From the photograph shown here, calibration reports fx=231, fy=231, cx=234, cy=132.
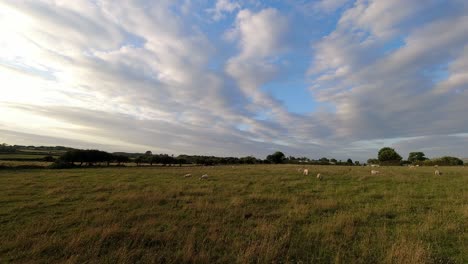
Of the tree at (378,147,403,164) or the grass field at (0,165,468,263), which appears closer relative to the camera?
the grass field at (0,165,468,263)

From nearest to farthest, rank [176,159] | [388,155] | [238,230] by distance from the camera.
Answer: [238,230] → [388,155] → [176,159]

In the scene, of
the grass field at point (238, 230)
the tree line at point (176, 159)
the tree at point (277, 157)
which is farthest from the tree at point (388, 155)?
the grass field at point (238, 230)

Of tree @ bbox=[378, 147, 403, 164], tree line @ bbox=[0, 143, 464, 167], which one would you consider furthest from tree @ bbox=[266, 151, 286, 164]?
tree @ bbox=[378, 147, 403, 164]

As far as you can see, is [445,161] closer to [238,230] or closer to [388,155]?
[388,155]

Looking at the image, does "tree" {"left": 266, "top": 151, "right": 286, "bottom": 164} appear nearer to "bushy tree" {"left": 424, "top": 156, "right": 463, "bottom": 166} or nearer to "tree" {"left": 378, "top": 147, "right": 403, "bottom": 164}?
"tree" {"left": 378, "top": 147, "right": 403, "bottom": 164}

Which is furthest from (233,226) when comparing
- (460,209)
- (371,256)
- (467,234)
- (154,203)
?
(460,209)

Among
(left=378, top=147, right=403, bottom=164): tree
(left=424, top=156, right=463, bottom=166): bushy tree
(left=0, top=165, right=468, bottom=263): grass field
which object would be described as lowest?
(left=0, top=165, right=468, bottom=263): grass field

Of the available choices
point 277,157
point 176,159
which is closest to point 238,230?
point 176,159

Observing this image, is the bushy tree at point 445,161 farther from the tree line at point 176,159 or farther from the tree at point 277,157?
the tree at point 277,157

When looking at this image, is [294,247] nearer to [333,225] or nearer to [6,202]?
[333,225]

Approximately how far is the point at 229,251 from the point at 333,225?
409cm

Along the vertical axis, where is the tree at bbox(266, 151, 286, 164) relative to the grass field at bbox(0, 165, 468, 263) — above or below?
above

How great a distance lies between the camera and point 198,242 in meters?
6.79

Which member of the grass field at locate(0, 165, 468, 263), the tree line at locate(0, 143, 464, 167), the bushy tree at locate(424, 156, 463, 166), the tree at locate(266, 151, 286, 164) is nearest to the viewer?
the grass field at locate(0, 165, 468, 263)
